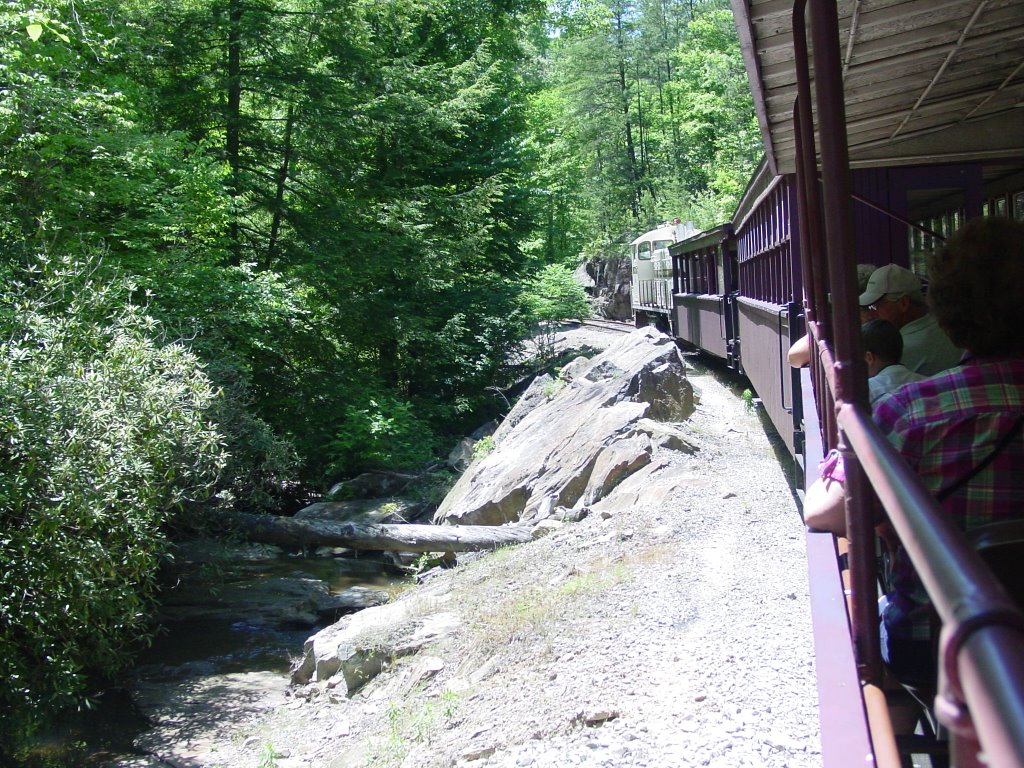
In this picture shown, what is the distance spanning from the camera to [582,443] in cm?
1243

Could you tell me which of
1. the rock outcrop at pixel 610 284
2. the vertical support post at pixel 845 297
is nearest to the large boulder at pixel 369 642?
the vertical support post at pixel 845 297

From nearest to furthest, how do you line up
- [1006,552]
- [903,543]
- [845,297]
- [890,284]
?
[903,543]
[1006,552]
[845,297]
[890,284]

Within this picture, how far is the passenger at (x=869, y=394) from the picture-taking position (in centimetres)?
247

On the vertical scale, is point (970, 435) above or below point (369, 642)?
above

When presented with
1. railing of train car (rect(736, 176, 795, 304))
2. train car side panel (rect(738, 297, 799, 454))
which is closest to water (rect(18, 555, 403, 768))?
train car side panel (rect(738, 297, 799, 454))

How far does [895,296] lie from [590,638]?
293cm

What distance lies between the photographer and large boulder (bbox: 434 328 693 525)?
38.2 ft

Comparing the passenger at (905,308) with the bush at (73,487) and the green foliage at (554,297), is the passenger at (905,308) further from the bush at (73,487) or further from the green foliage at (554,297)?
the green foliage at (554,297)

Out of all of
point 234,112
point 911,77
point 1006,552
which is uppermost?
point 234,112

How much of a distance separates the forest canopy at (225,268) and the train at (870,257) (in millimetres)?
6002

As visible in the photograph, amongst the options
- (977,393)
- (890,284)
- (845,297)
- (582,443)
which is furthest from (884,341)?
(582,443)

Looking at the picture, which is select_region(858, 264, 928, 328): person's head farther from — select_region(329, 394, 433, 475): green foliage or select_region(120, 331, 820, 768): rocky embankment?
select_region(329, 394, 433, 475): green foliage

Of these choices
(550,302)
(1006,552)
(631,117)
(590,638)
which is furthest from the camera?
(631,117)

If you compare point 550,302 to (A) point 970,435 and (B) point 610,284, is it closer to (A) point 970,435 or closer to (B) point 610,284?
(B) point 610,284
